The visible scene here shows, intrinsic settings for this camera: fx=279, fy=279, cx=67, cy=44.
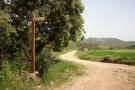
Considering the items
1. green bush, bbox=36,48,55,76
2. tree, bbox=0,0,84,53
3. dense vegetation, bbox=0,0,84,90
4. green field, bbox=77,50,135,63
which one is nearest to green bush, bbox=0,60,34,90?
green bush, bbox=36,48,55,76

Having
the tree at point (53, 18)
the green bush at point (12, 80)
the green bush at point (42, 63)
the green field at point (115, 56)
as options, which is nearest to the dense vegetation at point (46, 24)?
the tree at point (53, 18)

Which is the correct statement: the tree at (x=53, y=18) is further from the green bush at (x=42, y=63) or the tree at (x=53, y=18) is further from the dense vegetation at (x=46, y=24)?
the green bush at (x=42, y=63)

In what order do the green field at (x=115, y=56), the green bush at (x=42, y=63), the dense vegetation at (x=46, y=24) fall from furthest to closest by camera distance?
the green field at (x=115, y=56) < the dense vegetation at (x=46, y=24) < the green bush at (x=42, y=63)

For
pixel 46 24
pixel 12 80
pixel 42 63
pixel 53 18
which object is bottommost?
pixel 12 80

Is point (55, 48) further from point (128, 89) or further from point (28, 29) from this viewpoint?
point (128, 89)

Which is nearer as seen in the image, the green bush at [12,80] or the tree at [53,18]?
the green bush at [12,80]

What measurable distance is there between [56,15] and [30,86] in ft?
38.4

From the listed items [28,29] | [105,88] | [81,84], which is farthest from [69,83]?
[28,29]

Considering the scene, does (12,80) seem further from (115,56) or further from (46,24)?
(115,56)

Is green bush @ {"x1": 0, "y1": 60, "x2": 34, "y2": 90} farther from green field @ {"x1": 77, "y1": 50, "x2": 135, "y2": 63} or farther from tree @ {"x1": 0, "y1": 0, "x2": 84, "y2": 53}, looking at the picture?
green field @ {"x1": 77, "y1": 50, "x2": 135, "y2": 63}

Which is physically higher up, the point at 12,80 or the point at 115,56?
the point at 12,80

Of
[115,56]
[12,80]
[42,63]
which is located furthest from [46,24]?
[115,56]

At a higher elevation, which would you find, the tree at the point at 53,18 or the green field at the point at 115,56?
the tree at the point at 53,18

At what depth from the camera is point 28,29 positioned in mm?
22109
